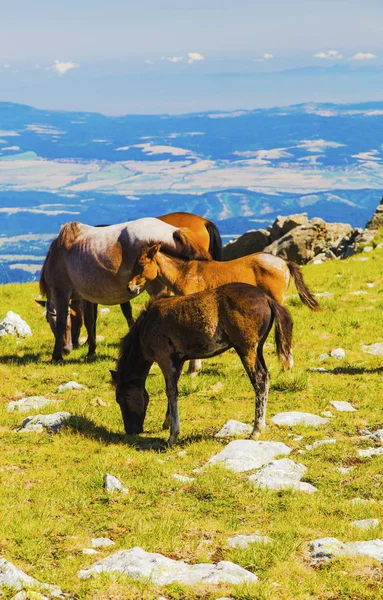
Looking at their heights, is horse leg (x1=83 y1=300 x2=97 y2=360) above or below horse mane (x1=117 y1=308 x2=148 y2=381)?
below

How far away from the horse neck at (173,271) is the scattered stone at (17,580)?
8.80 metres

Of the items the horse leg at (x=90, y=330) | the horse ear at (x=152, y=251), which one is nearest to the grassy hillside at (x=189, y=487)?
the horse leg at (x=90, y=330)

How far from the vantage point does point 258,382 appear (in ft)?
34.0

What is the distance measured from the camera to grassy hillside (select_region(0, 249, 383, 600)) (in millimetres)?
5965

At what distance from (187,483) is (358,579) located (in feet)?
9.66

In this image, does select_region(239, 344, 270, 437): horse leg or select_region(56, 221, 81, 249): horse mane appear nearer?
select_region(239, 344, 270, 437): horse leg

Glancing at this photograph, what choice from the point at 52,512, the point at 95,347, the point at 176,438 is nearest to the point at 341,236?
the point at 95,347

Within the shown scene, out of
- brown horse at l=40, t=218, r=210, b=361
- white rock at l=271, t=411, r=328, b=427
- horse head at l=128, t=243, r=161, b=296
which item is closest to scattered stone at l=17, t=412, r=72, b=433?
white rock at l=271, t=411, r=328, b=427

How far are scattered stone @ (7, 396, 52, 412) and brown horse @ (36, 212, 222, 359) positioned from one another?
4.10 metres

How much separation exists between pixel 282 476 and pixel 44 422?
4.17 m

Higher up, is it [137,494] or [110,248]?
[110,248]

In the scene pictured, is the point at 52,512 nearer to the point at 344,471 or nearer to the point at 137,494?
the point at 137,494

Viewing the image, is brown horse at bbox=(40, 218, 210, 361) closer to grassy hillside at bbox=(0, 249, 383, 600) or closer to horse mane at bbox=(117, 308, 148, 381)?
grassy hillside at bbox=(0, 249, 383, 600)

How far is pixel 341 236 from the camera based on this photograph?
4034cm
